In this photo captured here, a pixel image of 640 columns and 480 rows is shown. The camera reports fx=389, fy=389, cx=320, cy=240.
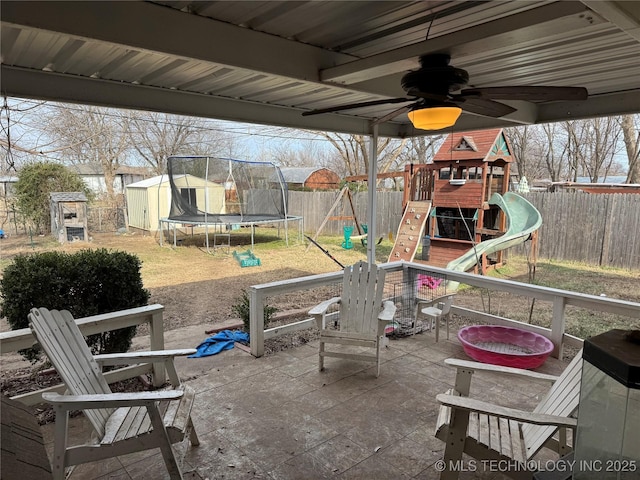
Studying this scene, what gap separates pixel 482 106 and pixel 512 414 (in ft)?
5.92

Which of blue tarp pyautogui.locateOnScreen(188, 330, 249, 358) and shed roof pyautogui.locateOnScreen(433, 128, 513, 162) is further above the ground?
shed roof pyautogui.locateOnScreen(433, 128, 513, 162)

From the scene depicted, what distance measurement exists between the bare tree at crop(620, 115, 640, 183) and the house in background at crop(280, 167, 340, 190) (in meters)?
9.80

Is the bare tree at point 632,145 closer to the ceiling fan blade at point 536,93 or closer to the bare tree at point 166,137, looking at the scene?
the ceiling fan blade at point 536,93

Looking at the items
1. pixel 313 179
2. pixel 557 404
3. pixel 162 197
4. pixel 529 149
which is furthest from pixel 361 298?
pixel 529 149

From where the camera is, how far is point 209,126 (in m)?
14.9

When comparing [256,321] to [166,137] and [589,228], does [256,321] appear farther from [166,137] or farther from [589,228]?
[166,137]

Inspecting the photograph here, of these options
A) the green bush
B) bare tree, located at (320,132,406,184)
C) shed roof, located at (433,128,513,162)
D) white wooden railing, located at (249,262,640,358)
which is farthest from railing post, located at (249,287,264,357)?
bare tree, located at (320,132,406,184)

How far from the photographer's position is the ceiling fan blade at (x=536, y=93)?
2.00 metres

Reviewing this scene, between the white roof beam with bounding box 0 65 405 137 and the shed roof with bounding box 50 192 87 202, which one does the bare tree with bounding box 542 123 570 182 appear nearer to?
the white roof beam with bounding box 0 65 405 137

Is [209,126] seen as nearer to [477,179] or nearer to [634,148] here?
[477,179]

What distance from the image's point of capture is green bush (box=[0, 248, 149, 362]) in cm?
284

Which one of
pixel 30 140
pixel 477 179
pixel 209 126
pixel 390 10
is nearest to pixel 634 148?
pixel 477 179

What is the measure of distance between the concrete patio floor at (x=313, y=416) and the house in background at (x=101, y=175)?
1037cm

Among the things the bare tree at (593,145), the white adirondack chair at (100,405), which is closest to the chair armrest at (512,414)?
the white adirondack chair at (100,405)
